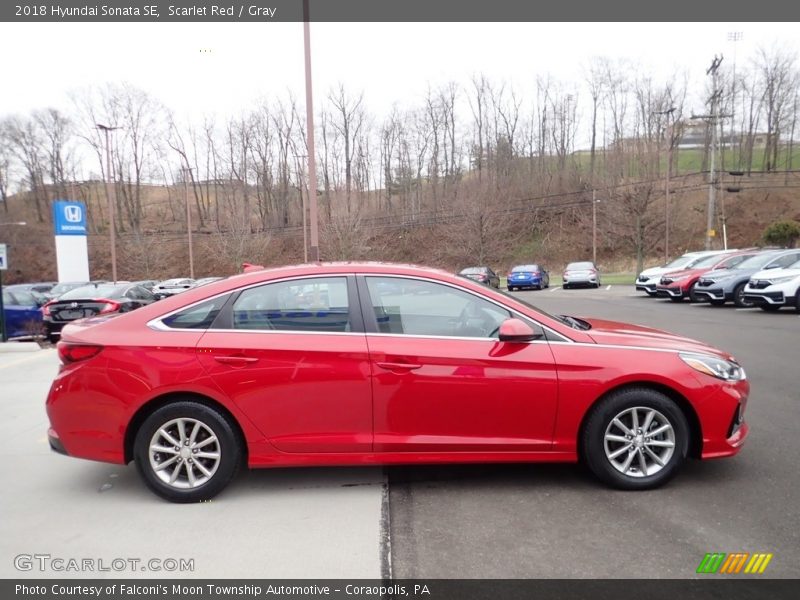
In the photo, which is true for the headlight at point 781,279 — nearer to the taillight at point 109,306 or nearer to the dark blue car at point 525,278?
the taillight at point 109,306

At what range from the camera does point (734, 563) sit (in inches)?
111

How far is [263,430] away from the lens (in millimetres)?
3621

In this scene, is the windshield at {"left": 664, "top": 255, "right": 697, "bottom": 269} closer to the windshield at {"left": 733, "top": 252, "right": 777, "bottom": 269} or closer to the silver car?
the windshield at {"left": 733, "top": 252, "right": 777, "bottom": 269}

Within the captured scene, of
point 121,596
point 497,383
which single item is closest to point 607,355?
point 497,383

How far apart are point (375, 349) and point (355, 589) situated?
146 centimetres

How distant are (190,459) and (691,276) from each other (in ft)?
61.6

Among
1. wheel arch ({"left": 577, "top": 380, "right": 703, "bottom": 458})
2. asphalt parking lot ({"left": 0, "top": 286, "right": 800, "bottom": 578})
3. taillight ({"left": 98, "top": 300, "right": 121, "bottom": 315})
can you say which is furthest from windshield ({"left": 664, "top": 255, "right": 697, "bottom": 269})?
taillight ({"left": 98, "top": 300, "right": 121, "bottom": 315})

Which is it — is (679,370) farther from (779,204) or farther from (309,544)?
(779,204)

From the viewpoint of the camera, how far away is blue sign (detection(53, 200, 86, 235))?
2878cm

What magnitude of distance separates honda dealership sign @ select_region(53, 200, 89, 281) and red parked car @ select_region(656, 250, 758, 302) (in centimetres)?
2980

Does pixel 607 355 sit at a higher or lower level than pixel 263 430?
higher

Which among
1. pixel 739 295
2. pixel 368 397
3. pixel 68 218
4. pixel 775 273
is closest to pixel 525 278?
pixel 739 295

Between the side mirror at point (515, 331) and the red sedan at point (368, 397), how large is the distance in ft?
0.05

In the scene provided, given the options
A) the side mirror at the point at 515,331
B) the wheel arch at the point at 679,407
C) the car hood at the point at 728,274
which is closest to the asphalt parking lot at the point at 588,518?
the wheel arch at the point at 679,407
